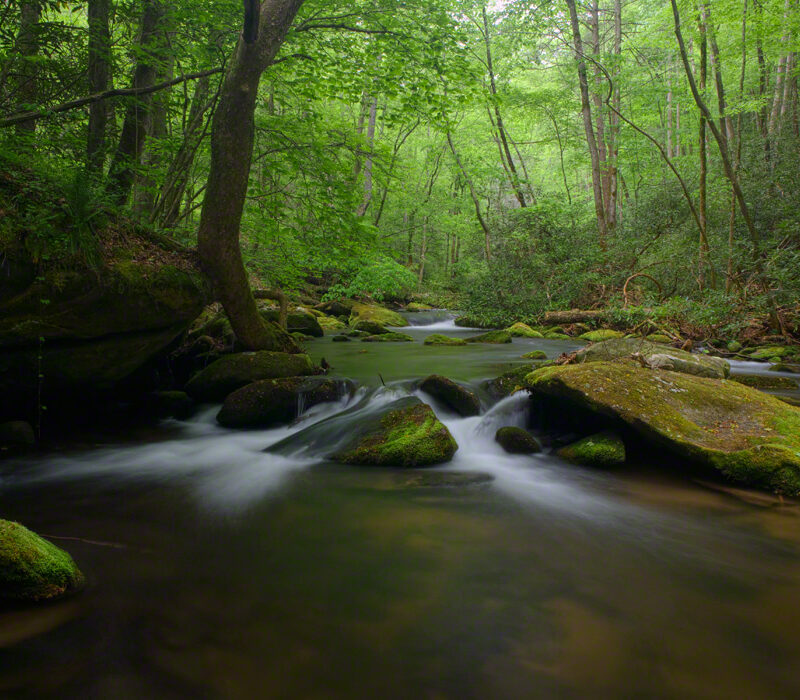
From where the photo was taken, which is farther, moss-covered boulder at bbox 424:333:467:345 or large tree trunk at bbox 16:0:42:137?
moss-covered boulder at bbox 424:333:467:345

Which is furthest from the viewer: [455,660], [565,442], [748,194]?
[748,194]

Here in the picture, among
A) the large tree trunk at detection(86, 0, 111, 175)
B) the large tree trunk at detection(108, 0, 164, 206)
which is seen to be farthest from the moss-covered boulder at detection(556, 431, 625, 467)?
the large tree trunk at detection(108, 0, 164, 206)

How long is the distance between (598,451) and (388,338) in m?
9.71

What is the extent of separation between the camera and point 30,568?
83.4 inches

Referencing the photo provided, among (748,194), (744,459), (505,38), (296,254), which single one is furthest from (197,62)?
(505,38)

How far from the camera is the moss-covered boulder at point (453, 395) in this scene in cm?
593

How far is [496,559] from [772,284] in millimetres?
10193

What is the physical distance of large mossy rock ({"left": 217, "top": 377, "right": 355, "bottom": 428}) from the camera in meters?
5.96

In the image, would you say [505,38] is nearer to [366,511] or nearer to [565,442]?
[565,442]

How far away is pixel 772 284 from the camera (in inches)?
370

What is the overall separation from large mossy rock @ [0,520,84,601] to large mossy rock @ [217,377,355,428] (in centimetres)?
366

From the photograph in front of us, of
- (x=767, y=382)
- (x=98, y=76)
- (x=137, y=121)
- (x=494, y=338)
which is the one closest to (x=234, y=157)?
(x=137, y=121)

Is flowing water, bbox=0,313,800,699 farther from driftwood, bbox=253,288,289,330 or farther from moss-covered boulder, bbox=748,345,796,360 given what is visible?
moss-covered boulder, bbox=748,345,796,360

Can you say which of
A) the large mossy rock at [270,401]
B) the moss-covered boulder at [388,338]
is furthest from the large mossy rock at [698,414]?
the moss-covered boulder at [388,338]
